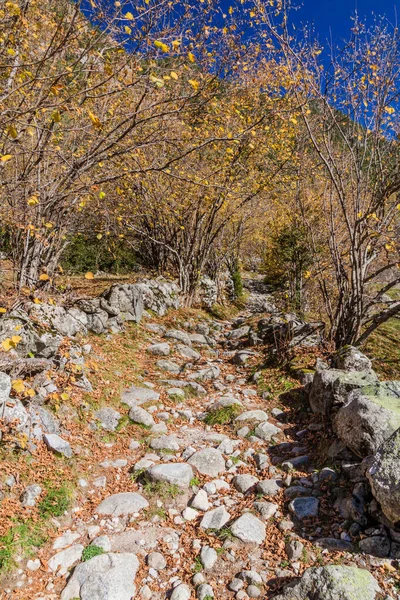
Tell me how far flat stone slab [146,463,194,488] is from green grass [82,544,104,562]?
3.21ft

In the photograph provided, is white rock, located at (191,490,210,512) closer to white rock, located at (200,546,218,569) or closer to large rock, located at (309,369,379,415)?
white rock, located at (200,546,218,569)


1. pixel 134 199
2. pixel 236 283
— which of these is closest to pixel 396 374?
pixel 134 199

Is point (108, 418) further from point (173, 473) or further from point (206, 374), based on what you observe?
point (206, 374)

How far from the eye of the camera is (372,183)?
866 cm

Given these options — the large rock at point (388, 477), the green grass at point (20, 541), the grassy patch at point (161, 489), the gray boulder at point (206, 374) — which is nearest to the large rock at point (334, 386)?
the large rock at point (388, 477)

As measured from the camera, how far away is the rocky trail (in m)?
3.01

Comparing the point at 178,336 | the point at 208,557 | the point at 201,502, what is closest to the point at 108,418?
the point at 201,502

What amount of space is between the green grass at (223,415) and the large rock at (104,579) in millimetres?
2682

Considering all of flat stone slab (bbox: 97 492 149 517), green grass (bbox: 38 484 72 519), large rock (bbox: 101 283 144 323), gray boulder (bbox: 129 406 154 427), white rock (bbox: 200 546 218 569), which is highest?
large rock (bbox: 101 283 144 323)

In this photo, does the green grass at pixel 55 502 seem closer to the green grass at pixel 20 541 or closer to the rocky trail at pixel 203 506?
the rocky trail at pixel 203 506

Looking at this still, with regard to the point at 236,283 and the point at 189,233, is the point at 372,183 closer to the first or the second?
the point at 189,233

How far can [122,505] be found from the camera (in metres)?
3.90

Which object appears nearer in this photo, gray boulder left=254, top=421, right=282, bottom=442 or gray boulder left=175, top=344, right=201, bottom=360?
gray boulder left=254, top=421, right=282, bottom=442

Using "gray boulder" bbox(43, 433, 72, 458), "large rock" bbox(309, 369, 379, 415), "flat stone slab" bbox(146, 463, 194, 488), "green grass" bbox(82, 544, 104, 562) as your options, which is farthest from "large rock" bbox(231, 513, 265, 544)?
"large rock" bbox(309, 369, 379, 415)
